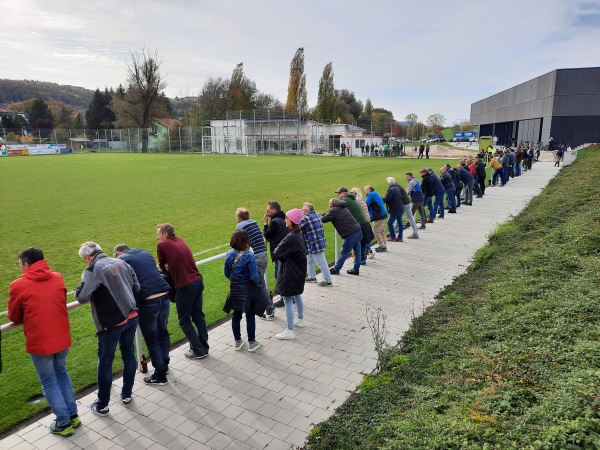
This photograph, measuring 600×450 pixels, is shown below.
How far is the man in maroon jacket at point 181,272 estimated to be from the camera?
5.41 meters

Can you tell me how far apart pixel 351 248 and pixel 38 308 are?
6.03 metres

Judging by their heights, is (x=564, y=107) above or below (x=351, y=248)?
above

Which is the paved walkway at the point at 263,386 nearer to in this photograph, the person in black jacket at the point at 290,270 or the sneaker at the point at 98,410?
the sneaker at the point at 98,410

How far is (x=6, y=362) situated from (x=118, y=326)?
2.56 meters

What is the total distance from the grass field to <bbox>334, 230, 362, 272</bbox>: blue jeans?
1.53m

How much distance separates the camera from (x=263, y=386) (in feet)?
17.1

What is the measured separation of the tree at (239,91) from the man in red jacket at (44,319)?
80.9 meters

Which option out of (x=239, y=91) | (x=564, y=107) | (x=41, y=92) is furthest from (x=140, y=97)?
(x=41, y=92)

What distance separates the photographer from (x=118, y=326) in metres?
4.52

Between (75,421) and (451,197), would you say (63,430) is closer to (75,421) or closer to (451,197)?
(75,421)

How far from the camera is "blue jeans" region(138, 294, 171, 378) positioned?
5012 millimetres

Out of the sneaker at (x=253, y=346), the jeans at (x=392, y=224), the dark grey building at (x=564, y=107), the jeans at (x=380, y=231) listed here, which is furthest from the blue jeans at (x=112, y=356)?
the dark grey building at (x=564, y=107)

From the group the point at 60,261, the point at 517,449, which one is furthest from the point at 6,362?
the point at 517,449

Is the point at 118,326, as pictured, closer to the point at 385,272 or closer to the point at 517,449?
the point at 517,449
